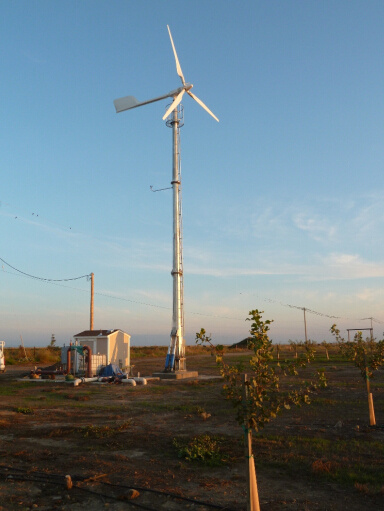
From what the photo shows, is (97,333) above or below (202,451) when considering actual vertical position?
above

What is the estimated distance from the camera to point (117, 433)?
46.0 feet

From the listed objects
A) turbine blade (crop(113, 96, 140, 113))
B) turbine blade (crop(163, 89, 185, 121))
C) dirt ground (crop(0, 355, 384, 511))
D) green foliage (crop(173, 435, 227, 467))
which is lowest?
dirt ground (crop(0, 355, 384, 511))

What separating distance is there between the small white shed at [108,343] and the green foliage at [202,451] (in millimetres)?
24678

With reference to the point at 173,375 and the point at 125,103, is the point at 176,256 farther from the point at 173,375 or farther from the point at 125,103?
the point at 125,103

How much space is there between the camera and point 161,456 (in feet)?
37.3

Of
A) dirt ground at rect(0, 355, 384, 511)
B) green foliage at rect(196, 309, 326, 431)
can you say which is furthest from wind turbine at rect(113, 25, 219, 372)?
green foliage at rect(196, 309, 326, 431)

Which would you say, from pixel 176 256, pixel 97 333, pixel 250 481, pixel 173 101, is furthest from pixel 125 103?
pixel 250 481

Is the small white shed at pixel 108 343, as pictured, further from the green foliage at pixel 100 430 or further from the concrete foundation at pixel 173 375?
the green foliage at pixel 100 430

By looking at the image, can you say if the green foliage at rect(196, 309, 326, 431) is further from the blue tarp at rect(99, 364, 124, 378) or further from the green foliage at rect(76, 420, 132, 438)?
the blue tarp at rect(99, 364, 124, 378)

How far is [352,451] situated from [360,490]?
305 centimetres

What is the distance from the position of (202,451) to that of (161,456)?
3.62ft

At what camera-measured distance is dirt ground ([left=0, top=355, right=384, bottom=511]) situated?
328 inches

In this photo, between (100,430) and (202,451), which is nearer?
(202,451)

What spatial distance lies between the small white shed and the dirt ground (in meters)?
14.4
